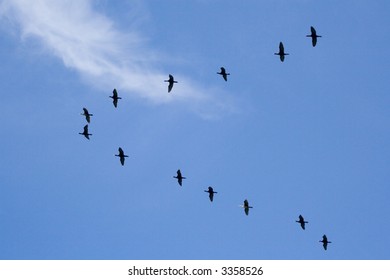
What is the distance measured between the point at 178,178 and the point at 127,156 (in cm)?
770

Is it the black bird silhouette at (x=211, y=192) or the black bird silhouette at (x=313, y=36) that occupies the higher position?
the black bird silhouette at (x=313, y=36)

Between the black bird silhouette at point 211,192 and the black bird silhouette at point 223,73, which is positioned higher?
the black bird silhouette at point 223,73

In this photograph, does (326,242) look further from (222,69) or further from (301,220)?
(222,69)

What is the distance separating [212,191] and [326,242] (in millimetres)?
17177

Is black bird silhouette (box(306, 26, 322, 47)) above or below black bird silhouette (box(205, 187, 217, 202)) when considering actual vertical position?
above

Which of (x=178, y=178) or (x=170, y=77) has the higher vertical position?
(x=170, y=77)

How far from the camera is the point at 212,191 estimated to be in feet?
407

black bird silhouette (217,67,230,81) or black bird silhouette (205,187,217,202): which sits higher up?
black bird silhouette (217,67,230,81)

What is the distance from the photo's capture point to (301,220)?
122m
